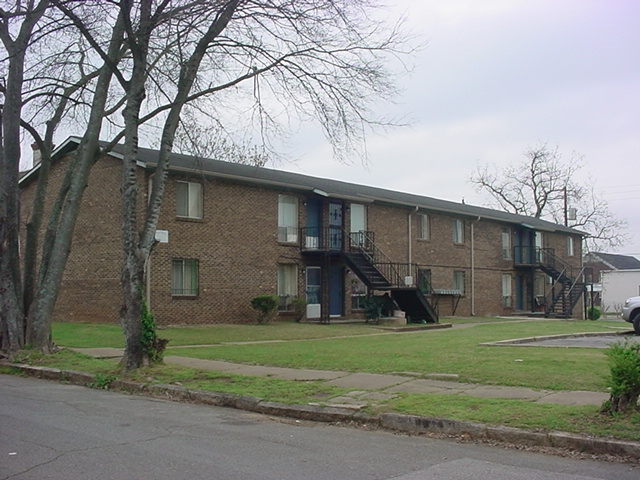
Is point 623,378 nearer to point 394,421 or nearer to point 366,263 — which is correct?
point 394,421

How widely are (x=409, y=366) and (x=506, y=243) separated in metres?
29.9

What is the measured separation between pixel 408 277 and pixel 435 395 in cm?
2107

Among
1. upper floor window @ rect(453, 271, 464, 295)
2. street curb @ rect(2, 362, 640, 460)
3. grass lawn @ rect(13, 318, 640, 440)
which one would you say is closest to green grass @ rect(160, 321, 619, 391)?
grass lawn @ rect(13, 318, 640, 440)

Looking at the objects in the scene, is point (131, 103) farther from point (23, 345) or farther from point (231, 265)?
point (231, 265)

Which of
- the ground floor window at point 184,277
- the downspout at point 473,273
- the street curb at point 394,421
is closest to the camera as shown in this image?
the street curb at point 394,421

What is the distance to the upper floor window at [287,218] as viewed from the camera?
1102 inches

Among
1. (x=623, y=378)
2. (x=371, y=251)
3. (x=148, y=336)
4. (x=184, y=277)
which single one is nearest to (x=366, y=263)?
(x=371, y=251)

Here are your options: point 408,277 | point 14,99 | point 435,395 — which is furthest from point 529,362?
point 408,277

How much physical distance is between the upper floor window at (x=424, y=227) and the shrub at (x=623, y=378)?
26.9 m

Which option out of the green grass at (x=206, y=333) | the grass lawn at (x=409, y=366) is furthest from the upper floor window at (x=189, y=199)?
the grass lawn at (x=409, y=366)

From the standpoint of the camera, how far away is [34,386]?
12055 millimetres

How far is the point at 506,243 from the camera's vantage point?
135 feet

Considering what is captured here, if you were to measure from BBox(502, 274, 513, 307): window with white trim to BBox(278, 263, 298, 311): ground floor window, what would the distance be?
53.8 ft

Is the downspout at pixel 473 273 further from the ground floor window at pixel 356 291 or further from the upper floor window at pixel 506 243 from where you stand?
the ground floor window at pixel 356 291
